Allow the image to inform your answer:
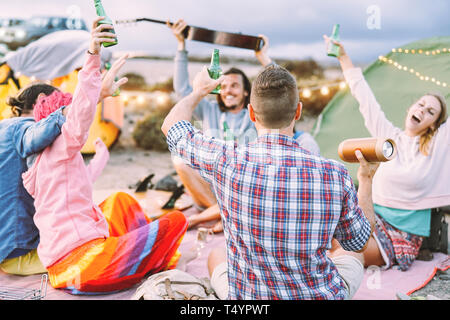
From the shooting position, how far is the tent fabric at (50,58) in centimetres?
605

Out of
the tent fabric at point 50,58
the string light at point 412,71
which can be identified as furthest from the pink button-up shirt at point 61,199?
the tent fabric at point 50,58

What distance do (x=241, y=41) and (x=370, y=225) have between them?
234 cm

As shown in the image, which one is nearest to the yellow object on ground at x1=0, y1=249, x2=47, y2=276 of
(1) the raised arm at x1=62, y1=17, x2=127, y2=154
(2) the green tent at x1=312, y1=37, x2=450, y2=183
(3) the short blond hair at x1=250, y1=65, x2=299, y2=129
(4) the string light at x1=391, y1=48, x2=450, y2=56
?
(1) the raised arm at x1=62, y1=17, x2=127, y2=154

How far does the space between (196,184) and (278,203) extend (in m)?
2.55

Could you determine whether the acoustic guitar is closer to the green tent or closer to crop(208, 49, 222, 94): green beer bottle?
crop(208, 49, 222, 94): green beer bottle

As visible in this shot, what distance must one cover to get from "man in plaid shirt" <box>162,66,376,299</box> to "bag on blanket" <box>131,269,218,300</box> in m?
0.45

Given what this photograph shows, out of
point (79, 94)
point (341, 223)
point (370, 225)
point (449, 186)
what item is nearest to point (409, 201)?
point (449, 186)

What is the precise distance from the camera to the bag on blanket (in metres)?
1.87

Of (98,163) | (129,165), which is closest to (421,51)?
(98,163)

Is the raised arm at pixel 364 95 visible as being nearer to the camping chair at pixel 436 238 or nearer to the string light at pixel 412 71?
the camping chair at pixel 436 238

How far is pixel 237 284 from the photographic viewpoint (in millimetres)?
1509

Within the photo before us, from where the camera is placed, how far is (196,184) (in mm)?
3863

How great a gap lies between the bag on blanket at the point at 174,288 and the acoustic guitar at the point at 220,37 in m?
2.15

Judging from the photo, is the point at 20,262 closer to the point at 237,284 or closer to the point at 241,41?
the point at 237,284
